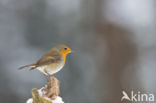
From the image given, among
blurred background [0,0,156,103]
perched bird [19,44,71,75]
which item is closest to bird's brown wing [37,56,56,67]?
perched bird [19,44,71,75]

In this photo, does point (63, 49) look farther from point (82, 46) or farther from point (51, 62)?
point (82, 46)

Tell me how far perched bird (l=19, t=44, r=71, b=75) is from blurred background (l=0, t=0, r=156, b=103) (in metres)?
2.84

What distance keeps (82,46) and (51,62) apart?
3771 millimetres

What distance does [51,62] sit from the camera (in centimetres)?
123

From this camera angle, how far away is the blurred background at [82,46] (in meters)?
4.38

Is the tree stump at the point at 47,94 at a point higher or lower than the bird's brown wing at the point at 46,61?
lower

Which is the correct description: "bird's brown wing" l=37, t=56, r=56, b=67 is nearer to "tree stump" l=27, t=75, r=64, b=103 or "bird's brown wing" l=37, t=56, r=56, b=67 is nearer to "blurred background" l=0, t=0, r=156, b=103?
"tree stump" l=27, t=75, r=64, b=103

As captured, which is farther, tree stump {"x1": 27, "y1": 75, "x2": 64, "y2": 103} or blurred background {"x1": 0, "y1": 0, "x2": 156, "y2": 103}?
blurred background {"x1": 0, "y1": 0, "x2": 156, "y2": 103}

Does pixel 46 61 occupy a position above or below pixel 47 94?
above

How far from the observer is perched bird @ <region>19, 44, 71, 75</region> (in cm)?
121

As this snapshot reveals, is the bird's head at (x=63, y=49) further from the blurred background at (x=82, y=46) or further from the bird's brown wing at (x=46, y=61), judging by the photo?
the blurred background at (x=82, y=46)

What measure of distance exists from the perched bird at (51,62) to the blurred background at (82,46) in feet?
9.33

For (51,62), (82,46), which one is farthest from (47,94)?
(82,46)

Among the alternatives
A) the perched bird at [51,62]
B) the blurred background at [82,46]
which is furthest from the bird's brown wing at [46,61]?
the blurred background at [82,46]
